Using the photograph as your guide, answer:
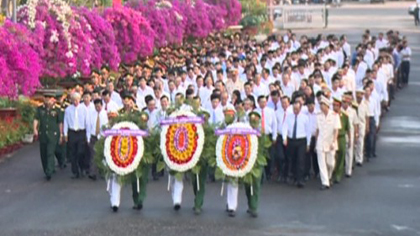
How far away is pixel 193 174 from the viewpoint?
1734cm

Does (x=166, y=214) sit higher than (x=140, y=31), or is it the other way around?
(x=140, y=31)

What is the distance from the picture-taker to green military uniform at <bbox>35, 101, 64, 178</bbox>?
67.6ft

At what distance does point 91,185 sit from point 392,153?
6.69 metres

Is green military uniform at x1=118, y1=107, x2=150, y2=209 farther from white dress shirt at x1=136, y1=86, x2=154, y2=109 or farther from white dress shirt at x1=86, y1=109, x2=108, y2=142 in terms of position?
white dress shirt at x1=136, y1=86, x2=154, y2=109

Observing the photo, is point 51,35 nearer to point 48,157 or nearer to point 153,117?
point 48,157

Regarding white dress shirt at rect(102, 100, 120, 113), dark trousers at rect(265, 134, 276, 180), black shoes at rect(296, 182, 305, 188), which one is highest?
white dress shirt at rect(102, 100, 120, 113)

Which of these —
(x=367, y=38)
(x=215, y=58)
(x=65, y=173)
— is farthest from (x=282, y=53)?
(x=65, y=173)

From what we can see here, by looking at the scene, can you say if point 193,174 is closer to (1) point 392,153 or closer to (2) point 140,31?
(1) point 392,153

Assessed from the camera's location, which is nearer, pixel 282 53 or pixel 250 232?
pixel 250 232

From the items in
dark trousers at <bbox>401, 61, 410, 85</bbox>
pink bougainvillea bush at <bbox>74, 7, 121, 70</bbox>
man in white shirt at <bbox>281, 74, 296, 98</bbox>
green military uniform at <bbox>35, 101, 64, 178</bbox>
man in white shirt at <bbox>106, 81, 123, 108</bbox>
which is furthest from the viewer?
dark trousers at <bbox>401, 61, 410, 85</bbox>

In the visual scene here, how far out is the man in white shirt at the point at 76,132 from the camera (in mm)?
20641

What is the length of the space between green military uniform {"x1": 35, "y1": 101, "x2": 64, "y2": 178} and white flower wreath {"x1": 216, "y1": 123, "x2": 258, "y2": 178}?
14.5ft

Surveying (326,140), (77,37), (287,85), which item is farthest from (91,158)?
(77,37)

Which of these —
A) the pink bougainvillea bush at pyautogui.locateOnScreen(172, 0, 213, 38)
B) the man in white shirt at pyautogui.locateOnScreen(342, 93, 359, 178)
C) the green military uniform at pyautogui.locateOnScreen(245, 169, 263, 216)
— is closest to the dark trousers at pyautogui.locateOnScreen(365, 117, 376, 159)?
the man in white shirt at pyautogui.locateOnScreen(342, 93, 359, 178)
